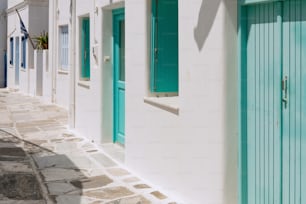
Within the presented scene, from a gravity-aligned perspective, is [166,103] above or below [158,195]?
above

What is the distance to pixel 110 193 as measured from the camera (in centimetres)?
605

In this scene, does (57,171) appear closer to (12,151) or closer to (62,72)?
(12,151)

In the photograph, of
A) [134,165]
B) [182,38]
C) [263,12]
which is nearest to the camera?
[263,12]

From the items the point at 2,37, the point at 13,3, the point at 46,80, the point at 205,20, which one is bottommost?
the point at 46,80

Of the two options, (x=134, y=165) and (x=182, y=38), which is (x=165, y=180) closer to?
(x=134, y=165)

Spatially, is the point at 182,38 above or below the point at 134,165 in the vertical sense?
above

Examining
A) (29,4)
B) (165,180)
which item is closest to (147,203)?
(165,180)

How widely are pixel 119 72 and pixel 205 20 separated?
446 cm

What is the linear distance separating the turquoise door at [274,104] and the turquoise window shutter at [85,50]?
7.05 meters

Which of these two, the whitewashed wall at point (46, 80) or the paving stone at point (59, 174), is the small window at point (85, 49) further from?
the whitewashed wall at point (46, 80)

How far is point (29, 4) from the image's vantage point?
68.7 feet

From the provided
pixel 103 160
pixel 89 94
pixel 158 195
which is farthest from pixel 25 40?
pixel 158 195

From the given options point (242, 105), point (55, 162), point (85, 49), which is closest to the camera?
point (242, 105)

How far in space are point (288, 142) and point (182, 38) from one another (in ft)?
6.90
